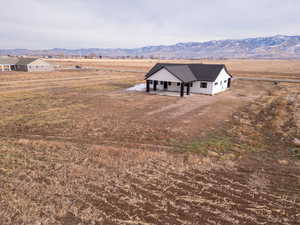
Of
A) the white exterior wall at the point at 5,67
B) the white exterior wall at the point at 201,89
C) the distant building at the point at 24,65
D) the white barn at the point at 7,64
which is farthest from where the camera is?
the white barn at the point at 7,64

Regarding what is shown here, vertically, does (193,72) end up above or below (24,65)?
below

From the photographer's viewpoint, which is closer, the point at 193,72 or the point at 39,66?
the point at 193,72

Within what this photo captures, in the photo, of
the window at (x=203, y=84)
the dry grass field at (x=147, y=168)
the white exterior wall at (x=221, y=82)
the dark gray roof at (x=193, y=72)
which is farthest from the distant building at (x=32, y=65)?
the white exterior wall at (x=221, y=82)

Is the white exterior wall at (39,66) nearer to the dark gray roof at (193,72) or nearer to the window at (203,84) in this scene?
the dark gray roof at (193,72)

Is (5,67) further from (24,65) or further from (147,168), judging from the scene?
(147,168)

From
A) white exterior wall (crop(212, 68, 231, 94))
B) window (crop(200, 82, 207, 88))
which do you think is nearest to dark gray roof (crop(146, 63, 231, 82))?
window (crop(200, 82, 207, 88))

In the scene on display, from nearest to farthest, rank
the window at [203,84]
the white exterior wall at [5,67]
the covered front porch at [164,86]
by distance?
1. the window at [203,84]
2. the covered front porch at [164,86]
3. the white exterior wall at [5,67]

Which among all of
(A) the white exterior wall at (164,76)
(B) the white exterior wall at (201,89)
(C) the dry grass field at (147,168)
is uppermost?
(A) the white exterior wall at (164,76)

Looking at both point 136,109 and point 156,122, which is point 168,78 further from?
point 156,122

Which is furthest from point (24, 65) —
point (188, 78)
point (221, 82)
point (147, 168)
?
point (147, 168)
